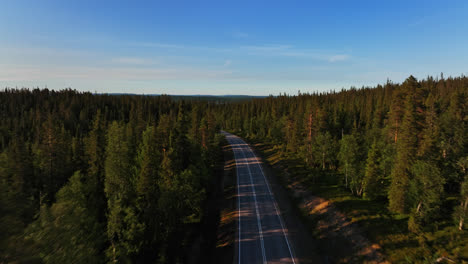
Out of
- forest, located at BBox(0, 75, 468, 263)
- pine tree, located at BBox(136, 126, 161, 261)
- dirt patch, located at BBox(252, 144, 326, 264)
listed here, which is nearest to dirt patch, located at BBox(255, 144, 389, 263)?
dirt patch, located at BBox(252, 144, 326, 264)

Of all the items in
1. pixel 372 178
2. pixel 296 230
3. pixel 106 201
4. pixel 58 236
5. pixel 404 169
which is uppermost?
pixel 58 236

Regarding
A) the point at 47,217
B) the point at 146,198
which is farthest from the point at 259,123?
the point at 47,217

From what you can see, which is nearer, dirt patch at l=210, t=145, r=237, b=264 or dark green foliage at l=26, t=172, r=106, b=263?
dark green foliage at l=26, t=172, r=106, b=263

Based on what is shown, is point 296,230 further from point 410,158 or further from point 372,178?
point 410,158

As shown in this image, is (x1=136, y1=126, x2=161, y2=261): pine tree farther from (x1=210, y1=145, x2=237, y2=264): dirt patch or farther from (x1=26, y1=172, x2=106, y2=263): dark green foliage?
(x1=26, y1=172, x2=106, y2=263): dark green foliage

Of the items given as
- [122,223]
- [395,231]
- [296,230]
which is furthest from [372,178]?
[122,223]

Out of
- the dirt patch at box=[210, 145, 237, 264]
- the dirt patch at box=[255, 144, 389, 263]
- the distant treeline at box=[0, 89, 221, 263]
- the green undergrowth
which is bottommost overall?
the dirt patch at box=[210, 145, 237, 264]
